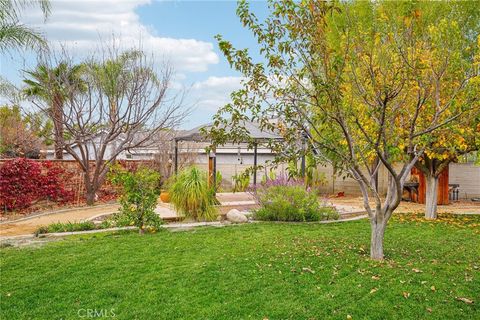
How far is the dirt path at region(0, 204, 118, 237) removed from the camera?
925 cm

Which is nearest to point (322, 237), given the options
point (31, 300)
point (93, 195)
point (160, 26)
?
point (31, 300)

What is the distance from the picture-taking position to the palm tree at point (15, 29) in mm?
7229

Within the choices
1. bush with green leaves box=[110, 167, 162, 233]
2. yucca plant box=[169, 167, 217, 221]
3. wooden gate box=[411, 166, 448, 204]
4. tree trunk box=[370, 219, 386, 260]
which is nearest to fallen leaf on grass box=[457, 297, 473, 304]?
tree trunk box=[370, 219, 386, 260]

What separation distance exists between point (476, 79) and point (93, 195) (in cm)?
1207

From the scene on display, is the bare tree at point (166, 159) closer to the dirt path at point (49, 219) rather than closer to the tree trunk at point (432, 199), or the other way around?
the dirt path at point (49, 219)

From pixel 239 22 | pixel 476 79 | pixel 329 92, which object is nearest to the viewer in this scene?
pixel 329 92

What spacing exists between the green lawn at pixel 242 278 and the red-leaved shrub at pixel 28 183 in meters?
5.73

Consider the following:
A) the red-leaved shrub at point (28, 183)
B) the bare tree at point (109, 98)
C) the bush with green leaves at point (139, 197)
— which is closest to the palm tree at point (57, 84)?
the bare tree at point (109, 98)

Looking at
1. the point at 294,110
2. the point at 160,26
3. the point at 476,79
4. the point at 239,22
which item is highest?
the point at 160,26

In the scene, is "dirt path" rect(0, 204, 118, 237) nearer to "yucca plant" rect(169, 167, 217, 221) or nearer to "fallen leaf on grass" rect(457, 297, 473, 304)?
"yucca plant" rect(169, 167, 217, 221)

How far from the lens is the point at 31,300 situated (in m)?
4.52

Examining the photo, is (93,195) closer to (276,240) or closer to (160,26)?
(160,26)

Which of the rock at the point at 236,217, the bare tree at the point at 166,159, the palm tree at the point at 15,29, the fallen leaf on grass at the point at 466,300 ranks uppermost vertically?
the palm tree at the point at 15,29

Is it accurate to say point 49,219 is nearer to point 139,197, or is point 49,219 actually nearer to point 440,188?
point 139,197
